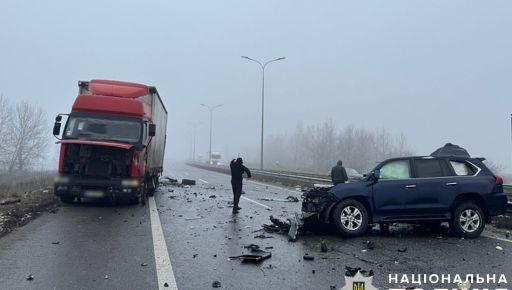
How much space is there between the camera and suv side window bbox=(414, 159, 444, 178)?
9.37m

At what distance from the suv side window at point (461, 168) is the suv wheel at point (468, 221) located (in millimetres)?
678

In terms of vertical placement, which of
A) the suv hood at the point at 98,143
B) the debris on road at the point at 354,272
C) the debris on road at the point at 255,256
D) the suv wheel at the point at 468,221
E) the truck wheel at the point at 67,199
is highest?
the suv hood at the point at 98,143

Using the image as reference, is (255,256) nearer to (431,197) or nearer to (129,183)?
(431,197)

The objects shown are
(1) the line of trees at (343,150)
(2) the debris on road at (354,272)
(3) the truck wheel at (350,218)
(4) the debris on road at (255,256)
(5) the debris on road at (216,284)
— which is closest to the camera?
(5) the debris on road at (216,284)

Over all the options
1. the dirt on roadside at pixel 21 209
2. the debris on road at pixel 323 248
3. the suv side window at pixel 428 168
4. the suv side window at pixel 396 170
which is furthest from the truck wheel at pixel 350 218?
the dirt on roadside at pixel 21 209

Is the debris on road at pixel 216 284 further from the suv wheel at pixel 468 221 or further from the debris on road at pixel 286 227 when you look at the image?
the suv wheel at pixel 468 221

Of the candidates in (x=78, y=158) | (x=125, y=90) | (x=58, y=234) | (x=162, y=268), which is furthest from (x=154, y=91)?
(x=162, y=268)

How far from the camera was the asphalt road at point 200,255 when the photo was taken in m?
5.77

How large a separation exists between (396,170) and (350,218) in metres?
1.47

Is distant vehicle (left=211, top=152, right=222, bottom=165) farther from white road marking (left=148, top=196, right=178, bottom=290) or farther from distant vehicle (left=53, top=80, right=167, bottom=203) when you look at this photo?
white road marking (left=148, top=196, right=178, bottom=290)

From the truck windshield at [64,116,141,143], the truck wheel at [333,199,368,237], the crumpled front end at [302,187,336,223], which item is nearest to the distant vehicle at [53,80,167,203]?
the truck windshield at [64,116,141,143]

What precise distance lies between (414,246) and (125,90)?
1013 centimetres

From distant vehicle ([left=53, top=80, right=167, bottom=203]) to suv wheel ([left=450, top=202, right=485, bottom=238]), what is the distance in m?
8.56

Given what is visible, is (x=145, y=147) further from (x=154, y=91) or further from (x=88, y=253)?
(x=88, y=253)
